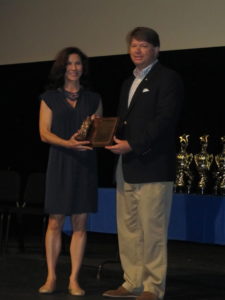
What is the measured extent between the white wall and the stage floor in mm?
2157

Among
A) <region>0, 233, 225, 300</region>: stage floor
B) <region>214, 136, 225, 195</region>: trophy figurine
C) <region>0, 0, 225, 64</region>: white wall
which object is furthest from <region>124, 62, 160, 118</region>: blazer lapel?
<region>0, 0, 225, 64</region>: white wall

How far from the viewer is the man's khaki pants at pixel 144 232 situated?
3.69 meters

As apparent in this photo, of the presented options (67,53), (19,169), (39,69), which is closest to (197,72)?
(39,69)

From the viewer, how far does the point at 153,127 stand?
11.9ft

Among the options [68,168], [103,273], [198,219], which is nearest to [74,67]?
[68,168]

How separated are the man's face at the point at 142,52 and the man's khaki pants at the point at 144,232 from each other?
0.61m

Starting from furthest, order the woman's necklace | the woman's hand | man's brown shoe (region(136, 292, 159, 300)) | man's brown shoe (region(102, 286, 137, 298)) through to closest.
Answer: the woman's necklace, man's brown shoe (region(102, 286, 137, 298)), the woman's hand, man's brown shoe (region(136, 292, 159, 300))

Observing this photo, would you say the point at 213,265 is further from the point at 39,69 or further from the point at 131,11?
the point at 39,69

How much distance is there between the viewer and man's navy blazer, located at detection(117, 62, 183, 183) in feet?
12.0

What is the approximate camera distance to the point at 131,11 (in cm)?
713

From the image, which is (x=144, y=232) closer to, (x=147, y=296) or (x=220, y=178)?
(x=147, y=296)

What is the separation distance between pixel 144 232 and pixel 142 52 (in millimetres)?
1004

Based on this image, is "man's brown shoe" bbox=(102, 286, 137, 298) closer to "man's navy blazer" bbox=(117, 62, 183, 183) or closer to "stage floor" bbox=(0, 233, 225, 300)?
"stage floor" bbox=(0, 233, 225, 300)

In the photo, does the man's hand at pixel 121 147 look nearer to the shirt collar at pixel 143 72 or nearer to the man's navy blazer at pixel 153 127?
the man's navy blazer at pixel 153 127
